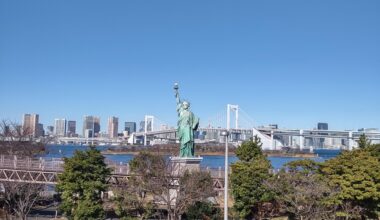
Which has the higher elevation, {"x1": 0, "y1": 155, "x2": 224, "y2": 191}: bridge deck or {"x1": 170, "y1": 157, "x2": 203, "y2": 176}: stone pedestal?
{"x1": 170, "y1": 157, "x2": 203, "y2": 176}: stone pedestal

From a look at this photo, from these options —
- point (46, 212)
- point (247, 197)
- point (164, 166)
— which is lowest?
point (46, 212)

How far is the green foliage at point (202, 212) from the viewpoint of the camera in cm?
2116

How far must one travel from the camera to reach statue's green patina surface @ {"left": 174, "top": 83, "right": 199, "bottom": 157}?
79.2 ft

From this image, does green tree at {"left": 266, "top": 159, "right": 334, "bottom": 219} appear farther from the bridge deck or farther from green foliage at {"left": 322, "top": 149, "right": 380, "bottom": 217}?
the bridge deck

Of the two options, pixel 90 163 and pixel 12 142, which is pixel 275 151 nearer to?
pixel 12 142

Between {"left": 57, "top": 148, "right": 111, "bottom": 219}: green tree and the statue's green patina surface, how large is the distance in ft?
14.7

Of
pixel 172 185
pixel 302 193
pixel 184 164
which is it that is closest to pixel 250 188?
pixel 302 193

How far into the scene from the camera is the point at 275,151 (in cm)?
11412

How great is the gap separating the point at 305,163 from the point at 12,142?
30.6 m

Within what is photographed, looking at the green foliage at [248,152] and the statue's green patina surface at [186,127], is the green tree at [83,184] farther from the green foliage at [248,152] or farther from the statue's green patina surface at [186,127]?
the green foliage at [248,152]

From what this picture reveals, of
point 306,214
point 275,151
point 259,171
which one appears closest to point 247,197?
point 259,171

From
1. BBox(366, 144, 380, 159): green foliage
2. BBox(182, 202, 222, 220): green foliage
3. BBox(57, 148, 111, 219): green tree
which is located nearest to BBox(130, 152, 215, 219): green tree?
BBox(182, 202, 222, 220): green foliage

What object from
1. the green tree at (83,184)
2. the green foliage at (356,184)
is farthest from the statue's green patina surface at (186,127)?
the green foliage at (356,184)

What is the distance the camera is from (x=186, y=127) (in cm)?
2434
